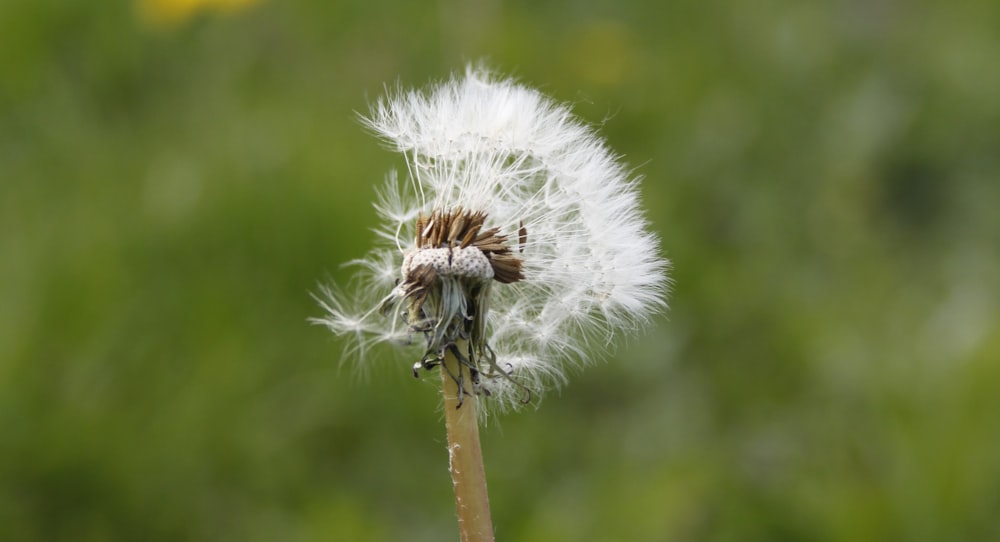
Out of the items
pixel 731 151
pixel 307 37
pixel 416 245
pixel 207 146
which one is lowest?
pixel 416 245

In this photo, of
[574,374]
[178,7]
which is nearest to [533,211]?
[574,374]

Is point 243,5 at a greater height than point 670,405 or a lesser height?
greater

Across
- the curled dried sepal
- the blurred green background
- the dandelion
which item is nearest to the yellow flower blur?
the blurred green background

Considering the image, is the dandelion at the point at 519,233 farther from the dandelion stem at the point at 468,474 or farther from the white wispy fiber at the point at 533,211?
the dandelion stem at the point at 468,474

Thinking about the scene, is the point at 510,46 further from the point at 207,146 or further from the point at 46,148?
the point at 46,148

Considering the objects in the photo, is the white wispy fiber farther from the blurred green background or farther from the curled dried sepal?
the blurred green background

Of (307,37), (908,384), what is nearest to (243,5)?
(307,37)

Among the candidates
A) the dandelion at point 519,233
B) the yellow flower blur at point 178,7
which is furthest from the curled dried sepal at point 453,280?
the yellow flower blur at point 178,7
